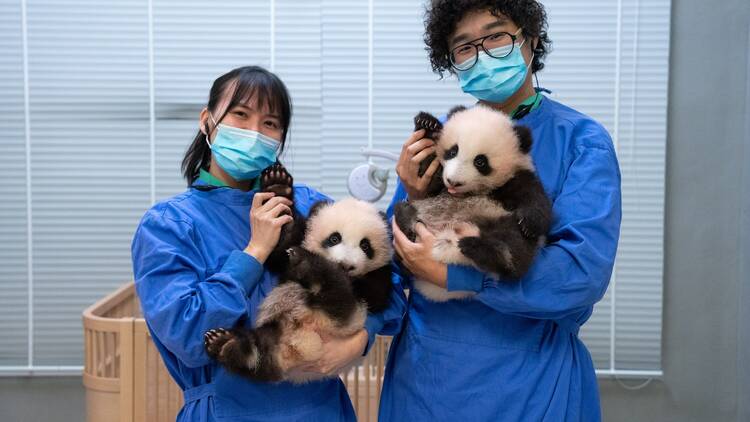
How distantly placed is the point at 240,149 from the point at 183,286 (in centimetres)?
39

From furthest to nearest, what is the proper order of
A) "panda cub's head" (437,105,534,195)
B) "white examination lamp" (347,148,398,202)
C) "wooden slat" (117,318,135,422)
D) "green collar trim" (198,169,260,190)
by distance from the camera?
"white examination lamp" (347,148,398,202) < "wooden slat" (117,318,135,422) < "green collar trim" (198,169,260,190) < "panda cub's head" (437,105,534,195)

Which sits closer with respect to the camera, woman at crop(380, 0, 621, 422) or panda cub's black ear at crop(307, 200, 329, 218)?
woman at crop(380, 0, 621, 422)

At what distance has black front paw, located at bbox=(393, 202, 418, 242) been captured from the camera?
156cm

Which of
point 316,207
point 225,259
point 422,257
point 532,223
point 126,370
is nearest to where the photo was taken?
point 532,223

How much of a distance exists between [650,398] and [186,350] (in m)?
2.85

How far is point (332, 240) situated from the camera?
158cm

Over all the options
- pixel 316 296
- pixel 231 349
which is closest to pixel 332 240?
pixel 316 296

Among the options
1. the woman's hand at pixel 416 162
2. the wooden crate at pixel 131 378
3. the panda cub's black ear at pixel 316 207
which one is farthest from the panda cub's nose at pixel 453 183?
the wooden crate at pixel 131 378

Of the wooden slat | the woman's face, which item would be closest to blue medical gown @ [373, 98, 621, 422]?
the woman's face

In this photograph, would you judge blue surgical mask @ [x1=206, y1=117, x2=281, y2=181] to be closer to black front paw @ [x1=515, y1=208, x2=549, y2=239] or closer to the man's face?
the man's face

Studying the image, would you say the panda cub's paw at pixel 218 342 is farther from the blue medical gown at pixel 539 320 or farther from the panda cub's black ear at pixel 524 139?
the panda cub's black ear at pixel 524 139

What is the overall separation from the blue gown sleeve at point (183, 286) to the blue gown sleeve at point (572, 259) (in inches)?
18.8

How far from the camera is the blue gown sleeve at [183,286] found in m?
1.38

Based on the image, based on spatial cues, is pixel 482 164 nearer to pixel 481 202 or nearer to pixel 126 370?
pixel 481 202
